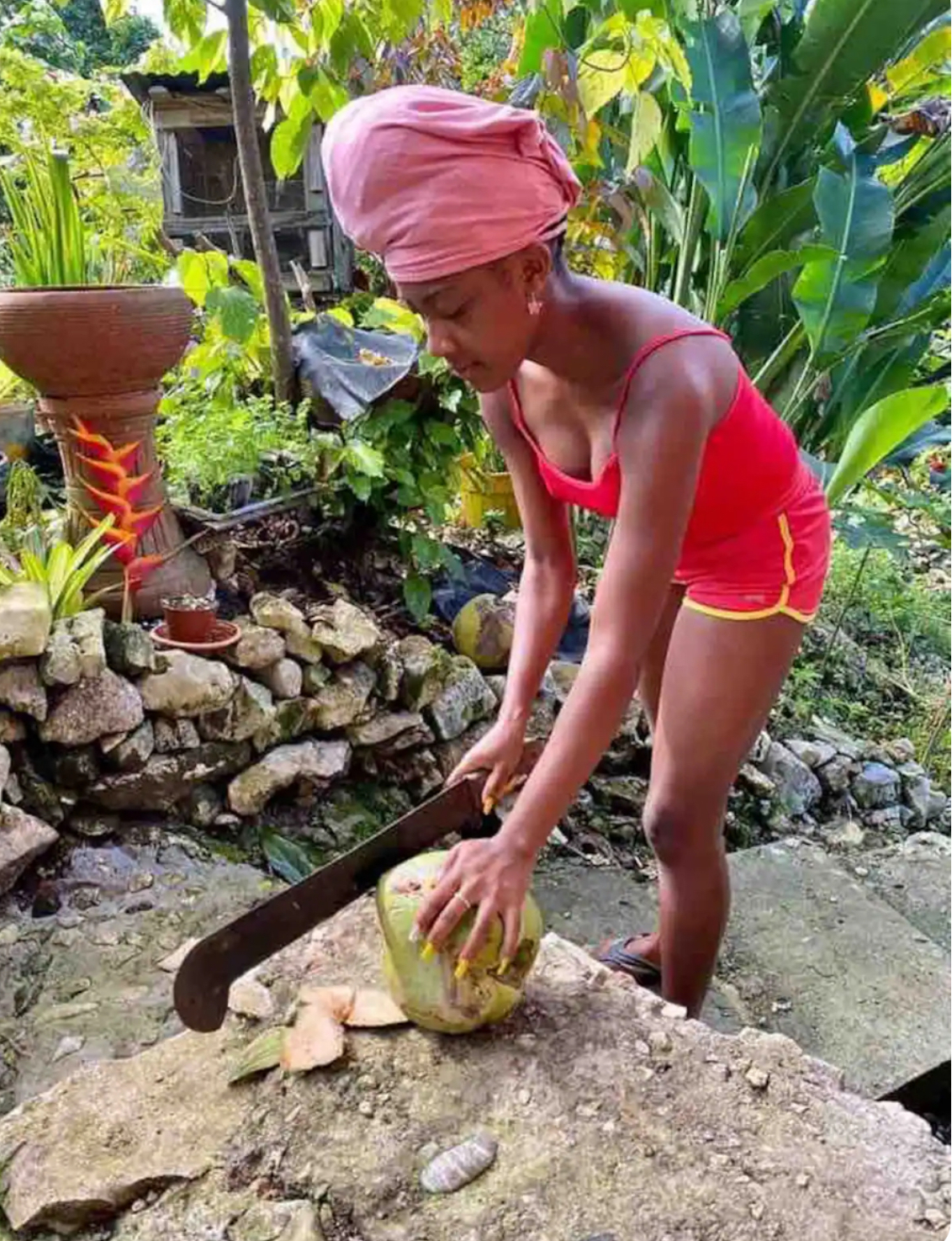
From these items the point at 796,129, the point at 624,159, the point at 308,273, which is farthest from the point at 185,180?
the point at 796,129

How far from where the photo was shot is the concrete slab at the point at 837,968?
2.25m

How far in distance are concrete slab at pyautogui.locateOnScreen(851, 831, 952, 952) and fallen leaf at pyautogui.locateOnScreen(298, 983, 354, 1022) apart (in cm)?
189

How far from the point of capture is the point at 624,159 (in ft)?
12.4

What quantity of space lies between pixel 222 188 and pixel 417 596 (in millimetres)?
3307

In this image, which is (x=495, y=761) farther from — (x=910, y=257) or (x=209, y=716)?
(x=910, y=257)

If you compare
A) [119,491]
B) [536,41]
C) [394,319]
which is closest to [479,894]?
[119,491]

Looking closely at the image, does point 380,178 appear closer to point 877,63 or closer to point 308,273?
point 877,63

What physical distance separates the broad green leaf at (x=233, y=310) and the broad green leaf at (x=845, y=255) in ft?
5.50

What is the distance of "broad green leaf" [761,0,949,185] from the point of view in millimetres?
3121

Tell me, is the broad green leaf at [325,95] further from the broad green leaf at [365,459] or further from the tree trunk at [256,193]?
the broad green leaf at [365,459]

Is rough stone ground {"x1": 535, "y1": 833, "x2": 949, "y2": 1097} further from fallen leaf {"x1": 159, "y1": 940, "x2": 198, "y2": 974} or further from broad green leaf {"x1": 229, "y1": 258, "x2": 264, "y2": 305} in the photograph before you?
broad green leaf {"x1": 229, "y1": 258, "x2": 264, "y2": 305}

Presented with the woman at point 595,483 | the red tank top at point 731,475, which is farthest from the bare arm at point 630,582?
the red tank top at point 731,475

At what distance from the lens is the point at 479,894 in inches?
47.9

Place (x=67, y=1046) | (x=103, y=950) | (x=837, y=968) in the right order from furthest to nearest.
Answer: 1. (x=837, y=968)
2. (x=103, y=950)
3. (x=67, y=1046)
